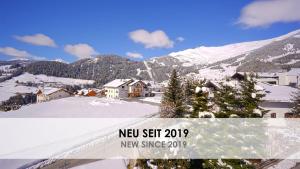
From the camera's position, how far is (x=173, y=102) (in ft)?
134

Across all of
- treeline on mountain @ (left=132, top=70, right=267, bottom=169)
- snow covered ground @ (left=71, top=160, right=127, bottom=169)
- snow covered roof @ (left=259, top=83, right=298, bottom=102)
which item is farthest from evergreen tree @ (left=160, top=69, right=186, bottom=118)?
treeline on mountain @ (left=132, top=70, right=267, bottom=169)

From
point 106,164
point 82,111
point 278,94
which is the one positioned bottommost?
point 106,164

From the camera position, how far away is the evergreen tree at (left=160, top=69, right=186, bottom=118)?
36406 millimetres

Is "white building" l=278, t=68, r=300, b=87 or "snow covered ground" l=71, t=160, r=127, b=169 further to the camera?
"white building" l=278, t=68, r=300, b=87

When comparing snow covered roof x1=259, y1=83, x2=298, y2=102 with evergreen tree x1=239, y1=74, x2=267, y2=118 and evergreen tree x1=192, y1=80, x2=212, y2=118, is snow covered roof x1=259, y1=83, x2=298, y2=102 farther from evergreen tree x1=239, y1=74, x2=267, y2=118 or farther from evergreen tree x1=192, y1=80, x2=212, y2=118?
evergreen tree x1=192, y1=80, x2=212, y2=118

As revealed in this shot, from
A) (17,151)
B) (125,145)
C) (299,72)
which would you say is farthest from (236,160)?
(299,72)

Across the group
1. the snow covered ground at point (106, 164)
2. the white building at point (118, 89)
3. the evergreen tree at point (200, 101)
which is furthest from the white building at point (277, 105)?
the white building at point (118, 89)

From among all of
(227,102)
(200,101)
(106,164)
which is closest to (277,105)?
(227,102)

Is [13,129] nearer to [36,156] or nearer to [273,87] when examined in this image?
[36,156]

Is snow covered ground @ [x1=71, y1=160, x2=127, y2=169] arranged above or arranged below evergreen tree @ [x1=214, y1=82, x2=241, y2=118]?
below

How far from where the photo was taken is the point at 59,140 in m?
31.4

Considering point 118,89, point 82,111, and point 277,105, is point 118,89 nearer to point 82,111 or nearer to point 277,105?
point 82,111

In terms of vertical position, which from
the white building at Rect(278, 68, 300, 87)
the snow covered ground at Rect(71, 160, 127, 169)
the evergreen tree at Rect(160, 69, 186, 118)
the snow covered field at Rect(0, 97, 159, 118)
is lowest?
the snow covered ground at Rect(71, 160, 127, 169)

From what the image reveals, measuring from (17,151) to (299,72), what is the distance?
74714mm
